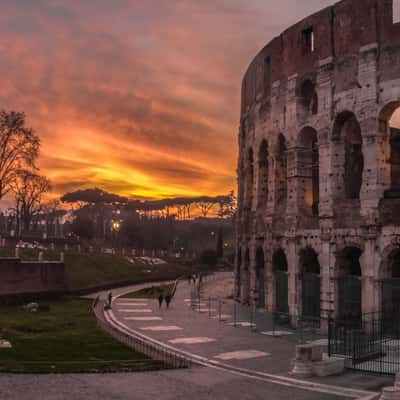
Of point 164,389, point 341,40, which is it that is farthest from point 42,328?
point 341,40

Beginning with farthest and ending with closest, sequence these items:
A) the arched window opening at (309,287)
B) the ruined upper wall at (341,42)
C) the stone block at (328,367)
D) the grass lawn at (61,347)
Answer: the arched window opening at (309,287) → the ruined upper wall at (341,42) → the grass lawn at (61,347) → the stone block at (328,367)

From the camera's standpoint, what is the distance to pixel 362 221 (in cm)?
2777

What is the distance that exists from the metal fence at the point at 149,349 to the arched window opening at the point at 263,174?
13615 mm

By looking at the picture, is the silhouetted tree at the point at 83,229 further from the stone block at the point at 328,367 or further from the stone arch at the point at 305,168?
the stone block at the point at 328,367

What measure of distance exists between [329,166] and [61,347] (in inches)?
646

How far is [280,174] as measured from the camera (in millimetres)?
35375

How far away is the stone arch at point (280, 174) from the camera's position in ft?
115

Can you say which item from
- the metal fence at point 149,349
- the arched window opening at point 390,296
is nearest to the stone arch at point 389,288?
the arched window opening at point 390,296

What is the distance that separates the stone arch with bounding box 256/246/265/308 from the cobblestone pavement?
2004cm

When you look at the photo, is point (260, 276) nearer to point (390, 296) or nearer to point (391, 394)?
point (390, 296)

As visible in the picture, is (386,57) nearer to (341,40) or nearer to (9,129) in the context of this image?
(341,40)

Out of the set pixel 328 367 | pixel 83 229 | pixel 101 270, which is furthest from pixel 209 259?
pixel 328 367

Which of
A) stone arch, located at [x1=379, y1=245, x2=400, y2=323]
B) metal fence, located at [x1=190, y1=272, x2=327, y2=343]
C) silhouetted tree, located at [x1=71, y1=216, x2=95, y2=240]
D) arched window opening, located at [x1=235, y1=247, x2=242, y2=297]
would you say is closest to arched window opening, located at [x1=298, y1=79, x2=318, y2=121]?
stone arch, located at [x1=379, y1=245, x2=400, y2=323]

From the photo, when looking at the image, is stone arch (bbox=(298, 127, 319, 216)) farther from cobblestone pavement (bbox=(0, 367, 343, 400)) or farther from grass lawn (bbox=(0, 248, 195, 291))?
grass lawn (bbox=(0, 248, 195, 291))
